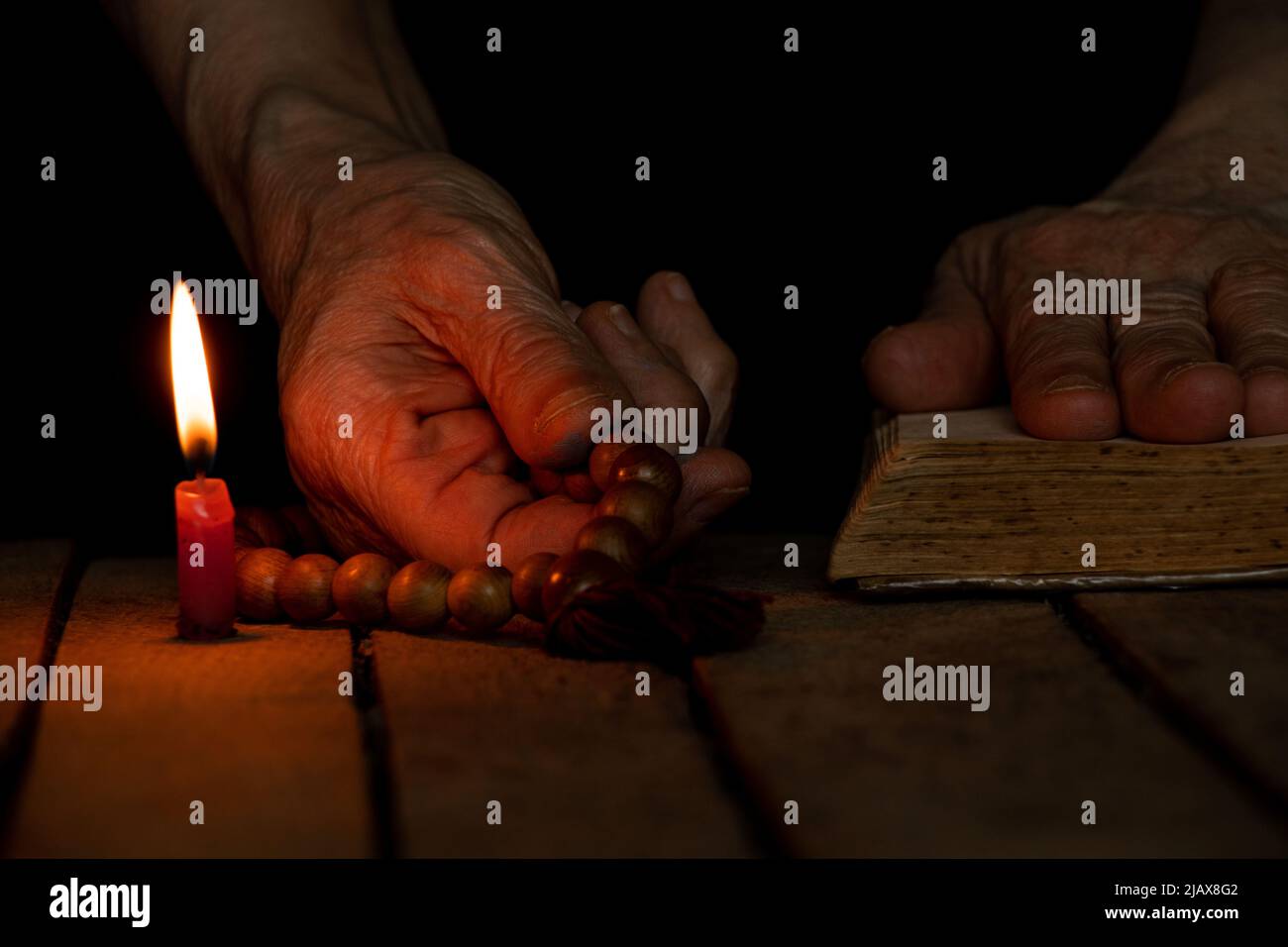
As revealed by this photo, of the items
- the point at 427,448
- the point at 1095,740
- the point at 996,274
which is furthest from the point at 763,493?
the point at 1095,740

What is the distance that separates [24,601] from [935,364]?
3.21ft

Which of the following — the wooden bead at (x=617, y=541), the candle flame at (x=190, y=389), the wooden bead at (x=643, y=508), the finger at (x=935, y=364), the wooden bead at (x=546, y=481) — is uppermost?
the finger at (x=935, y=364)

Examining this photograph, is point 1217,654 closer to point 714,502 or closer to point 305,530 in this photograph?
point 714,502

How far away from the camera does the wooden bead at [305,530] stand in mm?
1459

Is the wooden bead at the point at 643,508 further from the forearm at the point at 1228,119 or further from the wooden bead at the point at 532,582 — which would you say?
the forearm at the point at 1228,119

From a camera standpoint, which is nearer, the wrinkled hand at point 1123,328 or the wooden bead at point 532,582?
the wooden bead at point 532,582

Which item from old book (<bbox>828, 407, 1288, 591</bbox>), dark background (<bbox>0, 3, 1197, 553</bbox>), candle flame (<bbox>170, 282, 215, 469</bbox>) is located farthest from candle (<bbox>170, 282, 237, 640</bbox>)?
dark background (<bbox>0, 3, 1197, 553</bbox>)

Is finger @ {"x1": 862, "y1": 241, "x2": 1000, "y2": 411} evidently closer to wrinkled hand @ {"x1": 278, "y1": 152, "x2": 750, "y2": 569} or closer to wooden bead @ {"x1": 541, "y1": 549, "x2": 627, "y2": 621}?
wrinkled hand @ {"x1": 278, "y1": 152, "x2": 750, "y2": 569}

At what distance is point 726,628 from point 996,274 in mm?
858

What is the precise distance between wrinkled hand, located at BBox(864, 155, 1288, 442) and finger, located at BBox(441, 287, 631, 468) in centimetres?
42

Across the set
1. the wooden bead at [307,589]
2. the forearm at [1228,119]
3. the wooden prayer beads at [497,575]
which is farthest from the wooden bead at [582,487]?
the forearm at [1228,119]

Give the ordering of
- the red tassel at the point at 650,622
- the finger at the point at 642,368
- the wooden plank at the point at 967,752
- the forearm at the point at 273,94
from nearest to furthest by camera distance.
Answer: the wooden plank at the point at 967,752 < the red tassel at the point at 650,622 < the finger at the point at 642,368 < the forearm at the point at 273,94

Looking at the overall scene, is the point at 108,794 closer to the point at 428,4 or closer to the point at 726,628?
the point at 726,628

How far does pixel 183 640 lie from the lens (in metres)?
1.16
